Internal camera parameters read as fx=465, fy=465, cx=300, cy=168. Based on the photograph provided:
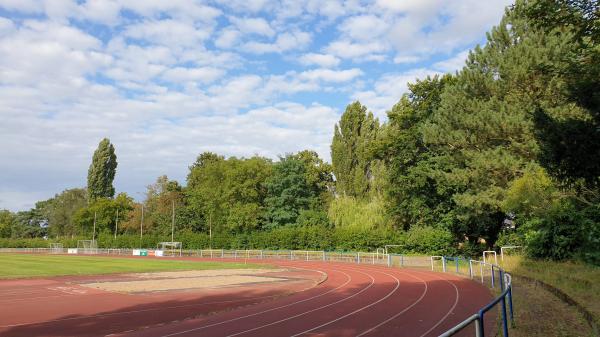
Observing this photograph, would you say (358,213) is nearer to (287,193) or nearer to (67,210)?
(287,193)

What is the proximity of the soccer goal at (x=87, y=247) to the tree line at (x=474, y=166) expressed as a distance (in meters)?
9.50

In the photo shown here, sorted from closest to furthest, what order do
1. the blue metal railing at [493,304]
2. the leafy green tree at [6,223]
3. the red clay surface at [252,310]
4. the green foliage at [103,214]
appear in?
the blue metal railing at [493,304]
the red clay surface at [252,310]
the green foliage at [103,214]
the leafy green tree at [6,223]

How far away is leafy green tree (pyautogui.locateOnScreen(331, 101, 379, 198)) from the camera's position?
197 feet

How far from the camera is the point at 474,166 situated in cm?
3153

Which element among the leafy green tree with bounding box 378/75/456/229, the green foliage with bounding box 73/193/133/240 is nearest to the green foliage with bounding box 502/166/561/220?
the leafy green tree with bounding box 378/75/456/229

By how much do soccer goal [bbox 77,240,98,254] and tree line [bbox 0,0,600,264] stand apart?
31.2 ft

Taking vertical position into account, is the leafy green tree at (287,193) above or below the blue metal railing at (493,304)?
above

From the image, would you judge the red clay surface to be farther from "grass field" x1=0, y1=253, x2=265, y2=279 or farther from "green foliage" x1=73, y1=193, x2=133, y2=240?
"green foliage" x1=73, y1=193, x2=133, y2=240

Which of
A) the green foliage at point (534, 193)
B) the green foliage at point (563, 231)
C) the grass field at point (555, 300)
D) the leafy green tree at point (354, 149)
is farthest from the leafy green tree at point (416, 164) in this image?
the grass field at point (555, 300)

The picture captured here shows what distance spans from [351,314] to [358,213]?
38.6 metres

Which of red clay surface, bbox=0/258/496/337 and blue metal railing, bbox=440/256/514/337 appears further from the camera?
red clay surface, bbox=0/258/496/337

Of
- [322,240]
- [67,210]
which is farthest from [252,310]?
[67,210]

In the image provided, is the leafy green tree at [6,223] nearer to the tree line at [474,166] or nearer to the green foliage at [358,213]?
the tree line at [474,166]

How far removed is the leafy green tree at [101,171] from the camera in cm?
10306
